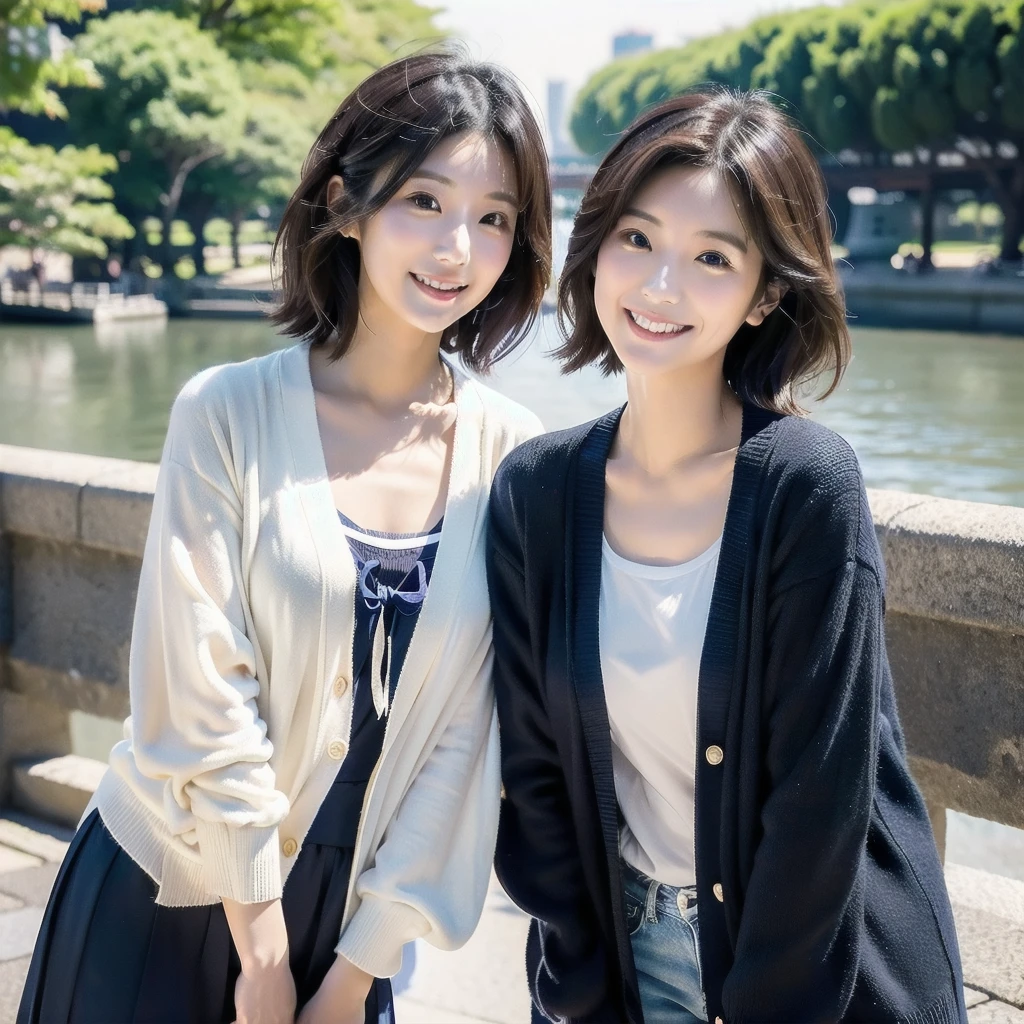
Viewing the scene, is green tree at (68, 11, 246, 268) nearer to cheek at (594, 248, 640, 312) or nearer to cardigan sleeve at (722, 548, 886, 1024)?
cheek at (594, 248, 640, 312)

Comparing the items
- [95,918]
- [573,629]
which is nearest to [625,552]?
[573,629]

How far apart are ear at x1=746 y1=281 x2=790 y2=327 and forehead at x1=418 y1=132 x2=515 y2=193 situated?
0.42m

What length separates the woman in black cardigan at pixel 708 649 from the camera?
1496mm

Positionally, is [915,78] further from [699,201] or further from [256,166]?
[699,201]

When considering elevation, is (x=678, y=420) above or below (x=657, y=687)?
above

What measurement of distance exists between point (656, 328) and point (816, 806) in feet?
2.01

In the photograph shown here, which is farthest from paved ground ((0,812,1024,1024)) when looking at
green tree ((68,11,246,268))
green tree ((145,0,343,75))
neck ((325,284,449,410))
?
green tree ((145,0,343,75))

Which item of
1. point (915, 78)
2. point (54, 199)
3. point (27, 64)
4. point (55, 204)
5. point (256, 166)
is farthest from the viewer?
point (256, 166)

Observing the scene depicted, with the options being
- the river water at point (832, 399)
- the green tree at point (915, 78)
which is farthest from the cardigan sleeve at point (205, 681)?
the green tree at point (915, 78)

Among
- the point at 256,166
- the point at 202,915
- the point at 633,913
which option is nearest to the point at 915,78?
the point at 256,166

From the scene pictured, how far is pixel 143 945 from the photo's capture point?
5.58 ft

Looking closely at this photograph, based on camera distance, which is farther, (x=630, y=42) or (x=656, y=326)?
(x=630, y=42)

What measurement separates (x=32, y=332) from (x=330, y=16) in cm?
1345

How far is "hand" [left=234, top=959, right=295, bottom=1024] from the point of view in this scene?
5.45ft
